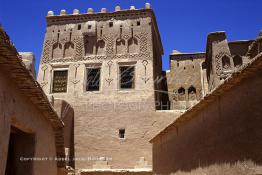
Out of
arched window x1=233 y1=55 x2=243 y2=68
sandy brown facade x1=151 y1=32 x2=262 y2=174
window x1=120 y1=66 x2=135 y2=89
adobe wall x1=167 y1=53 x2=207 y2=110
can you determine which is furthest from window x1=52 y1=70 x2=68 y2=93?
sandy brown facade x1=151 y1=32 x2=262 y2=174

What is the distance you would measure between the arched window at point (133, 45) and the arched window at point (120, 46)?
1.02 feet

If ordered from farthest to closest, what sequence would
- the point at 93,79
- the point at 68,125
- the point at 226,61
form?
the point at 93,79
the point at 68,125
the point at 226,61

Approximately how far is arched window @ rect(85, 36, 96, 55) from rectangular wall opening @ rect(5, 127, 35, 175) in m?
12.7

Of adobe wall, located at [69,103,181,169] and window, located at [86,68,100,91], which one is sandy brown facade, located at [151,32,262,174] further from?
window, located at [86,68,100,91]

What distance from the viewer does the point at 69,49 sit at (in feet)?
62.2

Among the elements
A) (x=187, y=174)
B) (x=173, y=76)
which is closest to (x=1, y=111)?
(x=187, y=174)

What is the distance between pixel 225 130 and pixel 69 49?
14.4 m

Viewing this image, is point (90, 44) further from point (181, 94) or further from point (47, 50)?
point (181, 94)

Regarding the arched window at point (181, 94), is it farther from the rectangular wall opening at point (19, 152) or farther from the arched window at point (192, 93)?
the rectangular wall opening at point (19, 152)

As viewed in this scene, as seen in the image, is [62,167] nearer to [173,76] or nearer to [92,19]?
[92,19]

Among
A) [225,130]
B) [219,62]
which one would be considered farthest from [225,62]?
[225,130]

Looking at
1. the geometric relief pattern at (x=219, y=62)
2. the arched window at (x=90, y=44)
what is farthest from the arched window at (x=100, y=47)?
the geometric relief pattern at (x=219, y=62)

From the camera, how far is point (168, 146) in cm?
1004

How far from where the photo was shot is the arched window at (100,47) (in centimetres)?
1859
